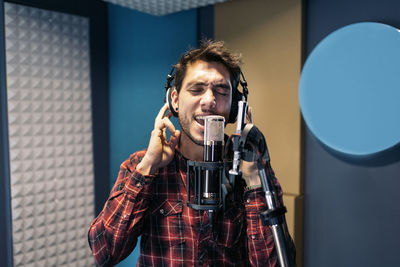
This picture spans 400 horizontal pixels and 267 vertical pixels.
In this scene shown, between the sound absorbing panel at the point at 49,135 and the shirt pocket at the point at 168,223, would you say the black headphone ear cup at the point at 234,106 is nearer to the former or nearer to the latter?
the shirt pocket at the point at 168,223

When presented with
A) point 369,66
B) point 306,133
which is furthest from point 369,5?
point 306,133

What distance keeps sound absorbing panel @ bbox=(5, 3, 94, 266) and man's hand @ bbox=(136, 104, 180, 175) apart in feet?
5.15

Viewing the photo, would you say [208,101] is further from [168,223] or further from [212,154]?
[168,223]

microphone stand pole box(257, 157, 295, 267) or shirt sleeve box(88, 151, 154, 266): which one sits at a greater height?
microphone stand pole box(257, 157, 295, 267)

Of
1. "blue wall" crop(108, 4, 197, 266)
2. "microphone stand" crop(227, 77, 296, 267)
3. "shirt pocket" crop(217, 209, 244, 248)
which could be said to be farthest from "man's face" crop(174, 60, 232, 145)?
"blue wall" crop(108, 4, 197, 266)

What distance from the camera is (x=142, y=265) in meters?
1.36

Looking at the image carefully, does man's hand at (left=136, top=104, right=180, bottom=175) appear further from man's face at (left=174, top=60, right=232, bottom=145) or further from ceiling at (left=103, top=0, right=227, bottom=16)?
ceiling at (left=103, top=0, right=227, bottom=16)

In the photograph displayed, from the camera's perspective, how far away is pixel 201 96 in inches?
52.5

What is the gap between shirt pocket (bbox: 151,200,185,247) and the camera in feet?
4.37

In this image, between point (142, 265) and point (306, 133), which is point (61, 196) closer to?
point (142, 265)

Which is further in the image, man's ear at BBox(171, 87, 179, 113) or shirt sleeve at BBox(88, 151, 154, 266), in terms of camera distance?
man's ear at BBox(171, 87, 179, 113)

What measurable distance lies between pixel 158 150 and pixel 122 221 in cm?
28

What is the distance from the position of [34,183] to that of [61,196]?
9.1 inches

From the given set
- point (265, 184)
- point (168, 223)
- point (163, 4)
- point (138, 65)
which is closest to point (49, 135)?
point (138, 65)
